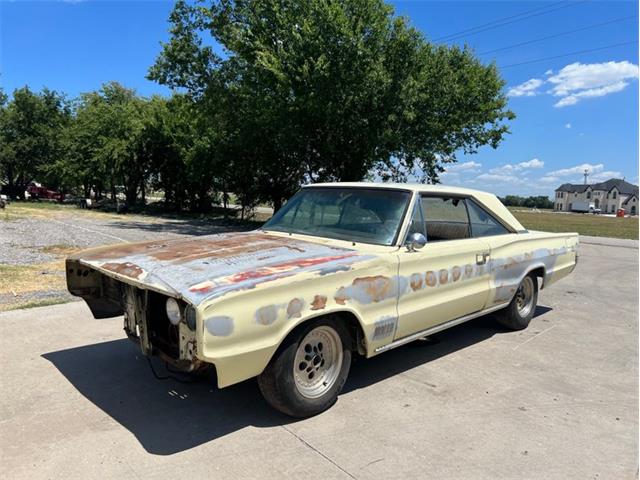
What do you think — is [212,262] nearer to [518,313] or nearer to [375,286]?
[375,286]

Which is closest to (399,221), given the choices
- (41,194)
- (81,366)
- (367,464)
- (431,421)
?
(431,421)

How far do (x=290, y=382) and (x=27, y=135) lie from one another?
47624 mm

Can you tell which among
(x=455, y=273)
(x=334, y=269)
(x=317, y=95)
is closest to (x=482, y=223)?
(x=455, y=273)

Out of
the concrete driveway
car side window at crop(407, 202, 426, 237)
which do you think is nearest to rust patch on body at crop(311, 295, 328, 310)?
the concrete driveway

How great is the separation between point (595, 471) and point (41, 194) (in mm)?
54644

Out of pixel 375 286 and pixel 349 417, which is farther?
pixel 375 286

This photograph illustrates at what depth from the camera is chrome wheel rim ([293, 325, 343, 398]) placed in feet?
11.4

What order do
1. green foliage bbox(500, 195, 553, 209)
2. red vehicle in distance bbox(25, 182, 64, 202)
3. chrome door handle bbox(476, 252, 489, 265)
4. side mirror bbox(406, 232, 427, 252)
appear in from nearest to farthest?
side mirror bbox(406, 232, 427, 252) → chrome door handle bbox(476, 252, 489, 265) → red vehicle in distance bbox(25, 182, 64, 202) → green foliage bbox(500, 195, 553, 209)

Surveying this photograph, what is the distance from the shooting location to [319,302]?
3.35 meters

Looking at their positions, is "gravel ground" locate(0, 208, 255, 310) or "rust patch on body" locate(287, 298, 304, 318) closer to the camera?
"rust patch on body" locate(287, 298, 304, 318)

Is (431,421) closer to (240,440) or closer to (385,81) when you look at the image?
(240,440)

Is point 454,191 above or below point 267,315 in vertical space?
above

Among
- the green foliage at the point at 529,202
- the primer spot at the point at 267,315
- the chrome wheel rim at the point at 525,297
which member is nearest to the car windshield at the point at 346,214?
the primer spot at the point at 267,315

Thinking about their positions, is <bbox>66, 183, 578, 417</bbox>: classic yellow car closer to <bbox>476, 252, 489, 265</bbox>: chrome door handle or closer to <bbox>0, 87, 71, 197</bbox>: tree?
<bbox>476, 252, 489, 265</bbox>: chrome door handle
